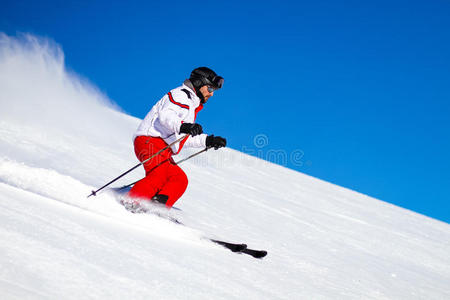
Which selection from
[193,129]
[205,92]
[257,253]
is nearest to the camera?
[257,253]

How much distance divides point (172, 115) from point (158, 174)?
0.60 m

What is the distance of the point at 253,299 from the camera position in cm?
199

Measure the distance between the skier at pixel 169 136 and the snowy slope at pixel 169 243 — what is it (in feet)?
1.31

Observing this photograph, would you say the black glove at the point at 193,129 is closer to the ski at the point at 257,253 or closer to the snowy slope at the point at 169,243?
the snowy slope at the point at 169,243

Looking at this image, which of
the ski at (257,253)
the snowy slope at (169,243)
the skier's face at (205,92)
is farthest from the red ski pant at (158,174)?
the ski at (257,253)

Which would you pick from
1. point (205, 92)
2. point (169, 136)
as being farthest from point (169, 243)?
point (205, 92)

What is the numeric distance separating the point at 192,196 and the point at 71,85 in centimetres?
1198

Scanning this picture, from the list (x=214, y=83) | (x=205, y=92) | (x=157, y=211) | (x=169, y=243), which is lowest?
(x=169, y=243)

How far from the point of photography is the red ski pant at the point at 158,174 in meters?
3.66

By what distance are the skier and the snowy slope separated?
400 mm

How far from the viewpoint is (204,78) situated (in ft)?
13.1

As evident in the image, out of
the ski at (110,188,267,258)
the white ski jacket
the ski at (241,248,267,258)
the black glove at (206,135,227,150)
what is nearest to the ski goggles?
the white ski jacket

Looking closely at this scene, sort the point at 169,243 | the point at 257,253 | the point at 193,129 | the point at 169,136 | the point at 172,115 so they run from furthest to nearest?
the point at 169,136, the point at 172,115, the point at 193,129, the point at 257,253, the point at 169,243

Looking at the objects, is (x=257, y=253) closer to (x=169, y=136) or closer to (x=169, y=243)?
(x=169, y=243)
